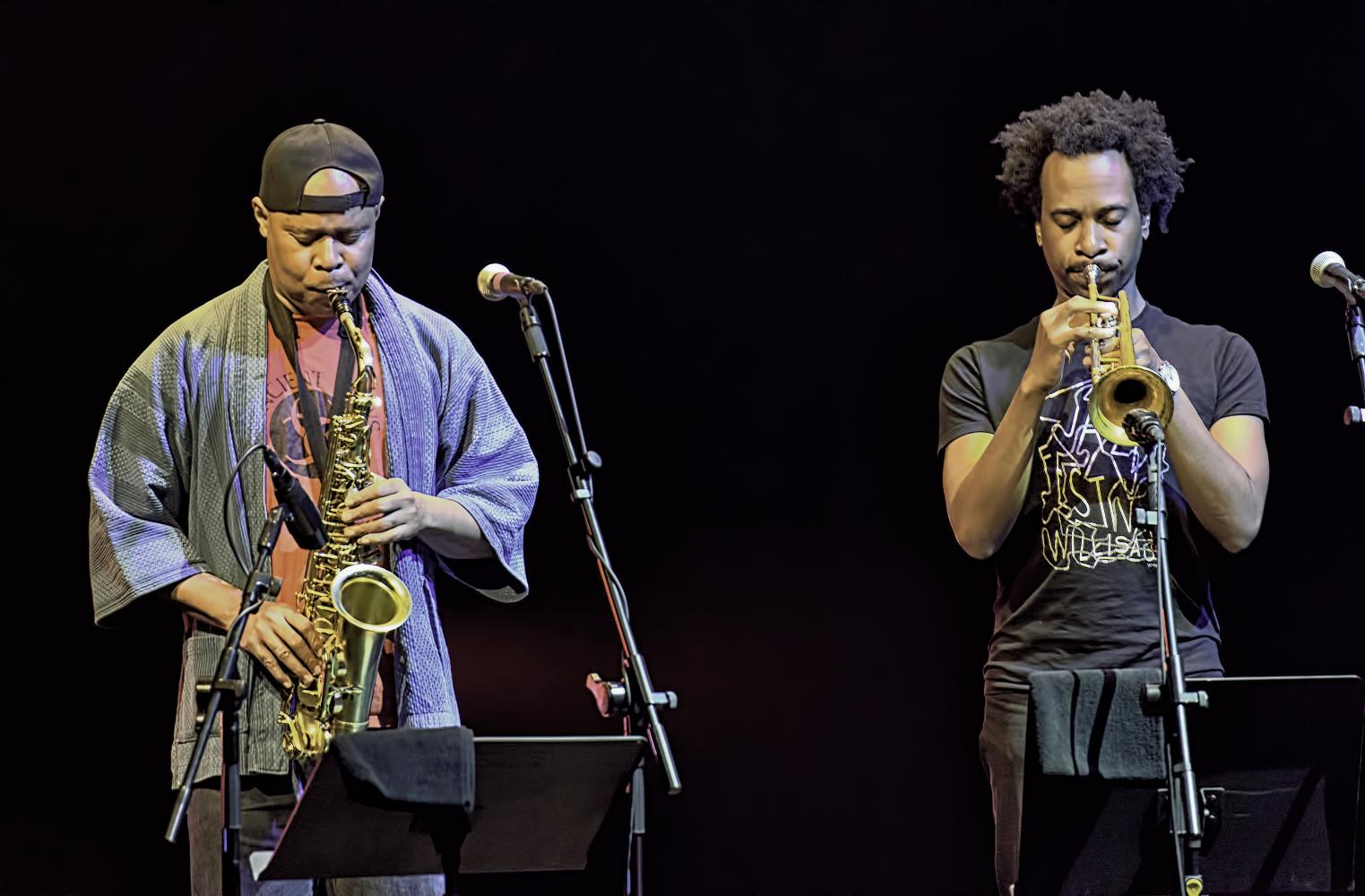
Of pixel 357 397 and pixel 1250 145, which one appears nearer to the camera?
pixel 357 397

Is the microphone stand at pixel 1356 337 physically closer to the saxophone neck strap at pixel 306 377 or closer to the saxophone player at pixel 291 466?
the saxophone player at pixel 291 466

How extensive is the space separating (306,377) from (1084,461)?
150 centimetres

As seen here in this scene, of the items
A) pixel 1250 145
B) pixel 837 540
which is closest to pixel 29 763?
pixel 837 540

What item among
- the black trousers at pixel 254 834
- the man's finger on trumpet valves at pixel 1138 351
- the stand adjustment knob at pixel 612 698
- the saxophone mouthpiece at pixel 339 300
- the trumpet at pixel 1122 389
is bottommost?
the black trousers at pixel 254 834

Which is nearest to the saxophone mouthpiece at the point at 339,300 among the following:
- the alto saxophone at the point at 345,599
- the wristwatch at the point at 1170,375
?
the alto saxophone at the point at 345,599

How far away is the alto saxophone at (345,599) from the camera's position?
290cm

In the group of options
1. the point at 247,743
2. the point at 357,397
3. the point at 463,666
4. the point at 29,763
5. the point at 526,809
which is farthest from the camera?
the point at 463,666

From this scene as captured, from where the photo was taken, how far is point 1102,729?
8.68 ft

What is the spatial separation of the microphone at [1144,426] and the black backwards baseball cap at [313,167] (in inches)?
57.5

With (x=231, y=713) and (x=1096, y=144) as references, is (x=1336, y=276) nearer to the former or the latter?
(x=1096, y=144)

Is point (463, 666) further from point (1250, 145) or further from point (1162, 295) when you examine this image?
point (1250, 145)

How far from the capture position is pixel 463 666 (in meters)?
4.21

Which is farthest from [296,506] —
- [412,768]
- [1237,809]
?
[1237,809]

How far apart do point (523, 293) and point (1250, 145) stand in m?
2.31
